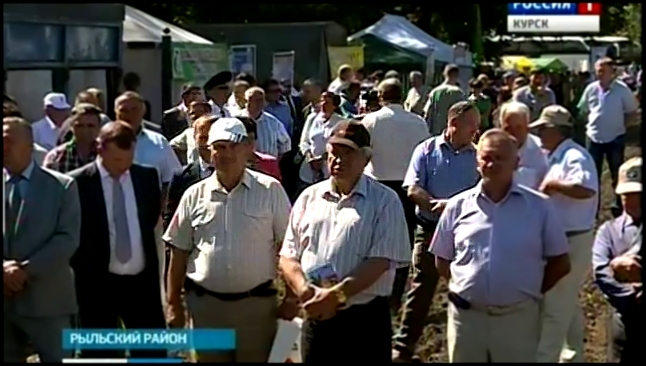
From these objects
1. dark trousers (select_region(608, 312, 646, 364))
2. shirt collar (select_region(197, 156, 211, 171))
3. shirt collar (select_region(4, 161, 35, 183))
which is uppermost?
shirt collar (select_region(4, 161, 35, 183))

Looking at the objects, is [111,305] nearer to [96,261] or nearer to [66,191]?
[96,261]

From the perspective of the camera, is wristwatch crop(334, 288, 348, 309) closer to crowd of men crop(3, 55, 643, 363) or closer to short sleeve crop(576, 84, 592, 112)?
crowd of men crop(3, 55, 643, 363)

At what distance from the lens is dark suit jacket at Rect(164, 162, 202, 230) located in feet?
12.4

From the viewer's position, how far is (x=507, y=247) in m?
3.25

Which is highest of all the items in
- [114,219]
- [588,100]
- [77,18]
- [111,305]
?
[77,18]

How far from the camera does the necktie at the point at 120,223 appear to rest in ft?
10.7

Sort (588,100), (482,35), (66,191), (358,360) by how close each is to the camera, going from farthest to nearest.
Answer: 1. (482,35)
2. (588,100)
3. (358,360)
4. (66,191)

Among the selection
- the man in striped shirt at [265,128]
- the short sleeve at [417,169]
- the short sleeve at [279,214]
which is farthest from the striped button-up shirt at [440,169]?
the short sleeve at [279,214]

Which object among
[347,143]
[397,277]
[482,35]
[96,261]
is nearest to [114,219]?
[96,261]

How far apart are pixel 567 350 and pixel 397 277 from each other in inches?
38.2

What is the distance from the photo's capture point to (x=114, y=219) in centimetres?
327

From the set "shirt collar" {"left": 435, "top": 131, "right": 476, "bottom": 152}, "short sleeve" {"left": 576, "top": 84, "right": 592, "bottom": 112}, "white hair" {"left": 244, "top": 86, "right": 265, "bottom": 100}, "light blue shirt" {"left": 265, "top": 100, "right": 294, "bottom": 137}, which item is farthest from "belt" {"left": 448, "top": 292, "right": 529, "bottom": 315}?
"light blue shirt" {"left": 265, "top": 100, "right": 294, "bottom": 137}

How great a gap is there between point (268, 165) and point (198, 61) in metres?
0.59
